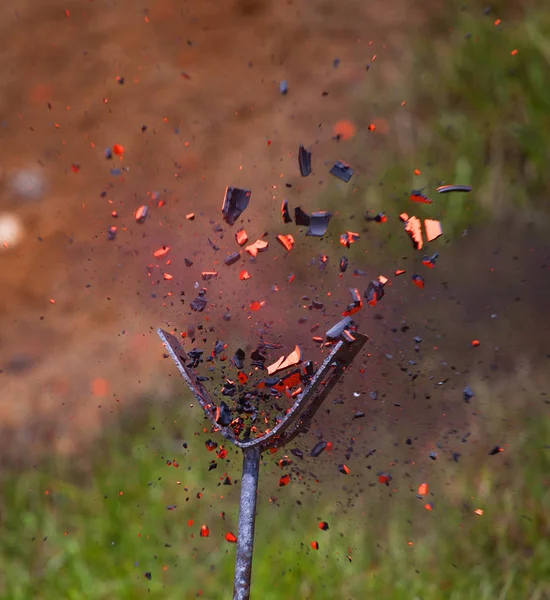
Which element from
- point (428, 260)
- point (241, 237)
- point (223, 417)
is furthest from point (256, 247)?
point (223, 417)

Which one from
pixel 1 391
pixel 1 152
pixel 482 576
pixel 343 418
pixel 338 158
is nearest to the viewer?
pixel 482 576

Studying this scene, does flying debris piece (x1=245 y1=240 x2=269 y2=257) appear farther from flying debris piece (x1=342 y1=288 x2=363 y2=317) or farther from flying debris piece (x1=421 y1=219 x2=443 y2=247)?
flying debris piece (x1=421 y1=219 x2=443 y2=247)

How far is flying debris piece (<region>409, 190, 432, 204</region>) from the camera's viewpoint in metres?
1.51

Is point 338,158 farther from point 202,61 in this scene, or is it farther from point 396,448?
point 396,448

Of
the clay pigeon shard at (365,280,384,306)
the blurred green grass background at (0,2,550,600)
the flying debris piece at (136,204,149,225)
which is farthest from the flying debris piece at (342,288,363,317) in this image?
the flying debris piece at (136,204,149,225)

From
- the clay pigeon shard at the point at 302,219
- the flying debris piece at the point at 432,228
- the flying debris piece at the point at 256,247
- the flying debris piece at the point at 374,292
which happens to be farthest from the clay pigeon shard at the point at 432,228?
the flying debris piece at the point at 256,247

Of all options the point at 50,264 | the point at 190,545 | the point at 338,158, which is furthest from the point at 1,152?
the point at 190,545

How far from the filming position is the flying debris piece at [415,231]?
4.91ft

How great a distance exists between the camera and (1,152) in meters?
1.98

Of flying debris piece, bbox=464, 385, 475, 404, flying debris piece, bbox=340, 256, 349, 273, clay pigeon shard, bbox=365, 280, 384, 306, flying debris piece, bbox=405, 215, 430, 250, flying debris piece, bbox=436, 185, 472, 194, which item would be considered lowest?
flying debris piece, bbox=464, 385, 475, 404

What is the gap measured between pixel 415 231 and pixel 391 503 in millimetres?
573

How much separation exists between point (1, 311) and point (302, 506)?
1019 mm

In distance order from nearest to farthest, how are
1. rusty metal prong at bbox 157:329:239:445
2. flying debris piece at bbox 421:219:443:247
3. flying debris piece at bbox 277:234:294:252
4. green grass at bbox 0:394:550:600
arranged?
rusty metal prong at bbox 157:329:239:445, green grass at bbox 0:394:550:600, flying debris piece at bbox 421:219:443:247, flying debris piece at bbox 277:234:294:252

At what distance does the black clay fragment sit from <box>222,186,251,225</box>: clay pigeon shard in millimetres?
531
